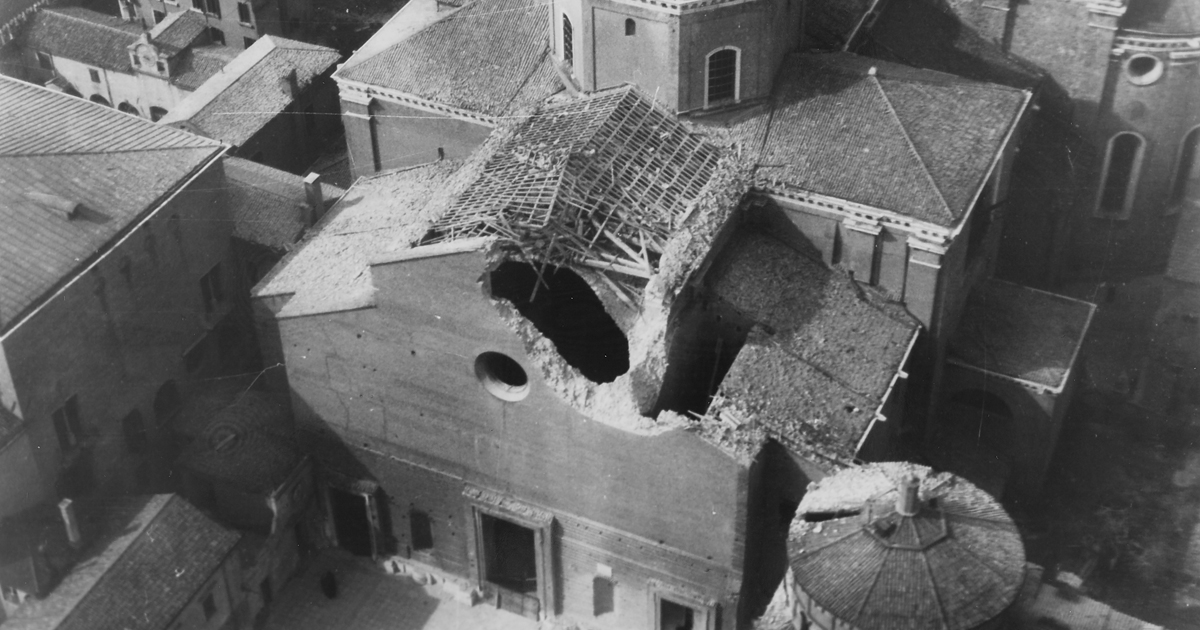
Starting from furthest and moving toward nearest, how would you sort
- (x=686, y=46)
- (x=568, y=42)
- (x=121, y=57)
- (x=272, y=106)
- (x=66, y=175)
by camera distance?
(x=121, y=57) < (x=272, y=106) < (x=568, y=42) < (x=686, y=46) < (x=66, y=175)

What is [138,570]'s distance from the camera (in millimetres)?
35031

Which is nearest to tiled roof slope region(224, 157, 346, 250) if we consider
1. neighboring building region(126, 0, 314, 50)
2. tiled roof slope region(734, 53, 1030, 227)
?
neighboring building region(126, 0, 314, 50)

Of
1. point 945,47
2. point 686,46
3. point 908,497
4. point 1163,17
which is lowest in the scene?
point 908,497

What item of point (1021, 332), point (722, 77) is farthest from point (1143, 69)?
point (722, 77)

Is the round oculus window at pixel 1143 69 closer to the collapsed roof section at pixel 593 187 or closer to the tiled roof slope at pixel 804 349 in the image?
the tiled roof slope at pixel 804 349

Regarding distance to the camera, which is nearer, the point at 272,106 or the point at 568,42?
the point at 568,42

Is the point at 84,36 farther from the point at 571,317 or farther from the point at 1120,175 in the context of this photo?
the point at 1120,175

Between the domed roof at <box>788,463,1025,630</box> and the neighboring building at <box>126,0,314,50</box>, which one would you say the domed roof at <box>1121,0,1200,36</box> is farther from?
the neighboring building at <box>126,0,314,50</box>

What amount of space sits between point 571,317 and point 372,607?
9.84m

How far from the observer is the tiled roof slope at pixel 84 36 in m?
63.0

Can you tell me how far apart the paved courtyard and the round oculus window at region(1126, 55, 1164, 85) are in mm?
26807

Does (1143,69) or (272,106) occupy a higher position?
(1143,69)

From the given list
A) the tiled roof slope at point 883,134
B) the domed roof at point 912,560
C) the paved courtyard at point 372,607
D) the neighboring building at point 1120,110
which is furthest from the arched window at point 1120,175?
the paved courtyard at point 372,607

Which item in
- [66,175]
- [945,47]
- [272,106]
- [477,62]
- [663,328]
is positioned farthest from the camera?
[272,106]
